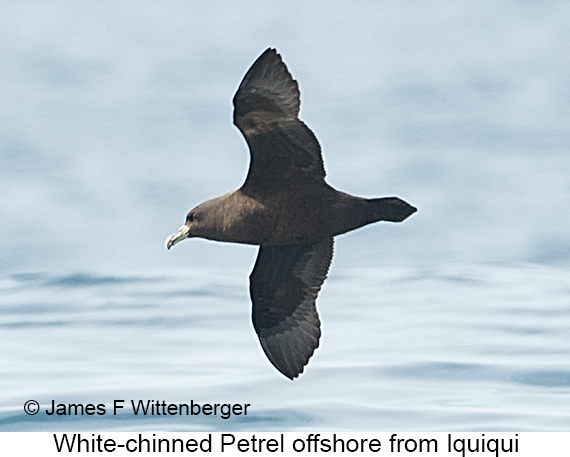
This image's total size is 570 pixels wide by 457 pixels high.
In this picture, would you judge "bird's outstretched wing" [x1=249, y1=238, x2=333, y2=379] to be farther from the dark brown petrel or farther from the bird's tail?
the bird's tail

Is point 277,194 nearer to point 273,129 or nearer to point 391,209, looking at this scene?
point 273,129

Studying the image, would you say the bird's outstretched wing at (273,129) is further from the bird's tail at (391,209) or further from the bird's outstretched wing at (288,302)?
the bird's outstretched wing at (288,302)

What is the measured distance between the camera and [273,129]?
34.6ft

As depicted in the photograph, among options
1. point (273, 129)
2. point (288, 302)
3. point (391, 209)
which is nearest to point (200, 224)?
point (273, 129)

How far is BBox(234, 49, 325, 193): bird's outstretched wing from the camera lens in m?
10.4

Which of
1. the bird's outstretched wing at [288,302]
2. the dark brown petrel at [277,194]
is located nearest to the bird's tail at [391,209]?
the dark brown petrel at [277,194]

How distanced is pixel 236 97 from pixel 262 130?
33 centimetres

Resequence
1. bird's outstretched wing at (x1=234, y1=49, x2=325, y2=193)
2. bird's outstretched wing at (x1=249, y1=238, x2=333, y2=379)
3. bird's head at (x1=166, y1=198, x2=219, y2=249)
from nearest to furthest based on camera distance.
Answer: bird's outstretched wing at (x1=234, y1=49, x2=325, y2=193), bird's head at (x1=166, y1=198, x2=219, y2=249), bird's outstretched wing at (x1=249, y1=238, x2=333, y2=379)

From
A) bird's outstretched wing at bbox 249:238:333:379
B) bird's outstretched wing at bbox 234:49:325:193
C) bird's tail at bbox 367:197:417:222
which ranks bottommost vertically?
bird's outstretched wing at bbox 249:238:333:379

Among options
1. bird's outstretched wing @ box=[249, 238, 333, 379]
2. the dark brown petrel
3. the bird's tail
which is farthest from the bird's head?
the bird's tail

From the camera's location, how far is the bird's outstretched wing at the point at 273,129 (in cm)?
1038

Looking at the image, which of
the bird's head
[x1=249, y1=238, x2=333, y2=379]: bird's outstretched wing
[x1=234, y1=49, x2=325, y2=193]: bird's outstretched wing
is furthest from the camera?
[x1=249, y1=238, x2=333, y2=379]: bird's outstretched wing

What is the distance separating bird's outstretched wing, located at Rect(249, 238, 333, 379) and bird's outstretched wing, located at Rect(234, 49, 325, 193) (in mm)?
1216
